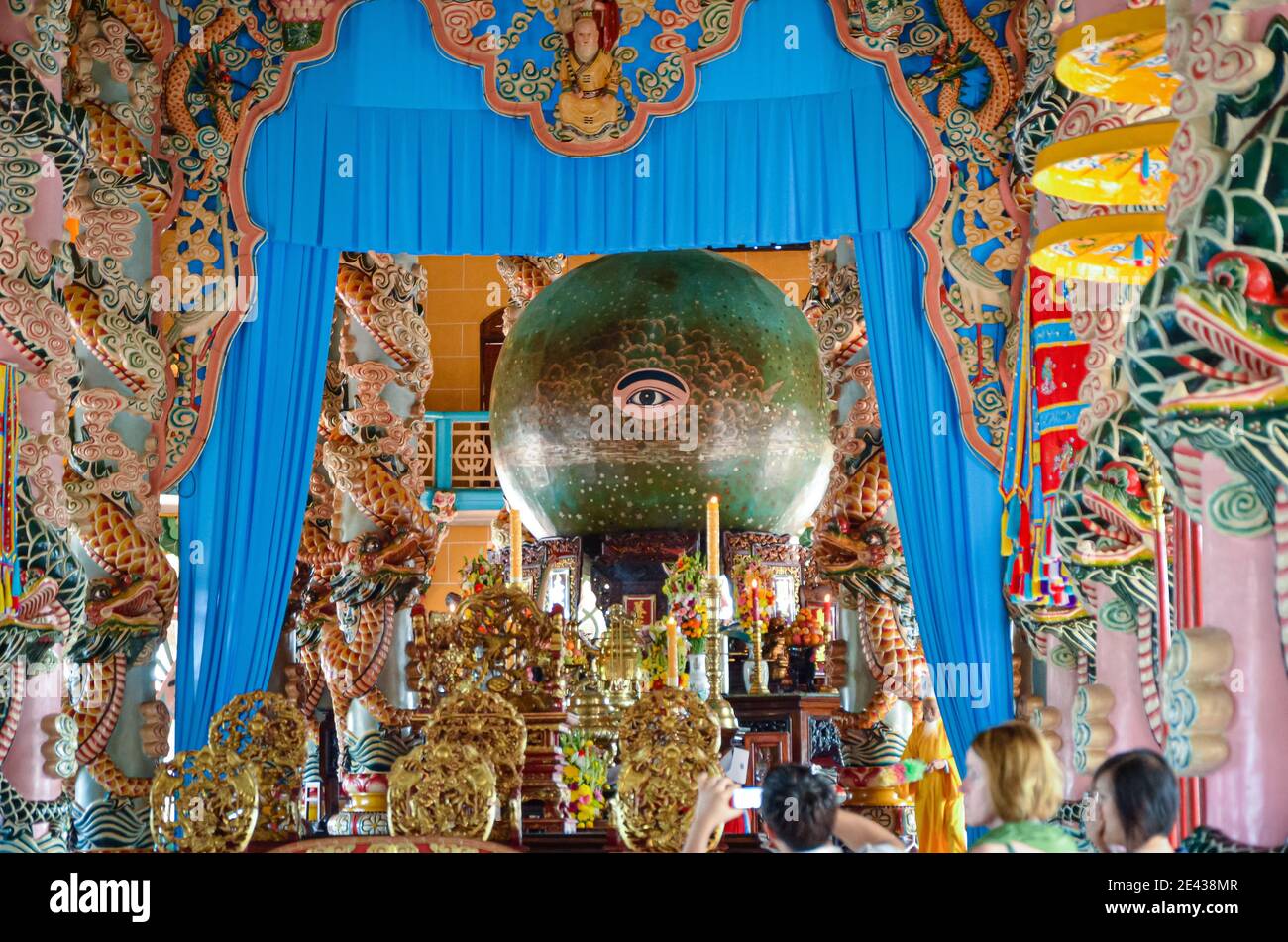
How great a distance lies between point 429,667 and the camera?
585 cm

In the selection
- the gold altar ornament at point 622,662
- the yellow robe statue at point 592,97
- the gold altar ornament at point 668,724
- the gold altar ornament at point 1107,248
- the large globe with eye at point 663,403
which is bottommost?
the gold altar ornament at point 668,724

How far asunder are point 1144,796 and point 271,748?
8.65 ft

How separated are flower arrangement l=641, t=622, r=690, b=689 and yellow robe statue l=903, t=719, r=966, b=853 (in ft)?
3.07

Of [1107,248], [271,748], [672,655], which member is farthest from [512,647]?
[1107,248]

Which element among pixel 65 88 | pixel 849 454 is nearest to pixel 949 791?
pixel 849 454

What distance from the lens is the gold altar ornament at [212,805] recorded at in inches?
160

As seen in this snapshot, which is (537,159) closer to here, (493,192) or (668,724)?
(493,192)

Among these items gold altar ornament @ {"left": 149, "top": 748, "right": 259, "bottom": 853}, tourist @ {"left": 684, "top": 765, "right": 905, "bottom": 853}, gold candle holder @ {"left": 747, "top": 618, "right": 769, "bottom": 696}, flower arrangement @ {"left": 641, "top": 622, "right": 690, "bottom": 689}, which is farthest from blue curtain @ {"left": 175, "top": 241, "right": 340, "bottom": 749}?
tourist @ {"left": 684, "top": 765, "right": 905, "bottom": 853}

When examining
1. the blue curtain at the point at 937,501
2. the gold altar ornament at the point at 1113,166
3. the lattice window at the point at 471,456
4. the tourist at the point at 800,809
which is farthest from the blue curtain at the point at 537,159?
the lattice window at the point at 471,456

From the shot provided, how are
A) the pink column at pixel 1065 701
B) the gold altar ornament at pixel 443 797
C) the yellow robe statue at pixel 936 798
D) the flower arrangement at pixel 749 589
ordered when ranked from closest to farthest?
the gold altar ornament at pixel 443 797 < the pink column at pixel 1065 701 < the yellow robe statue at pixel 936 798 < the flower arrangement at pixel 749 589

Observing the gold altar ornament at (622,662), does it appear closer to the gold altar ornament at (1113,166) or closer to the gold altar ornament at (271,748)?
the gold altar ornament at (271,748)

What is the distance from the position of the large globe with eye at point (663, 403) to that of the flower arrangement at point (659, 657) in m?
1.13

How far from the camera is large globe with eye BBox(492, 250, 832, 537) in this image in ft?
24.8

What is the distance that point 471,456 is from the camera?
12016 mm
